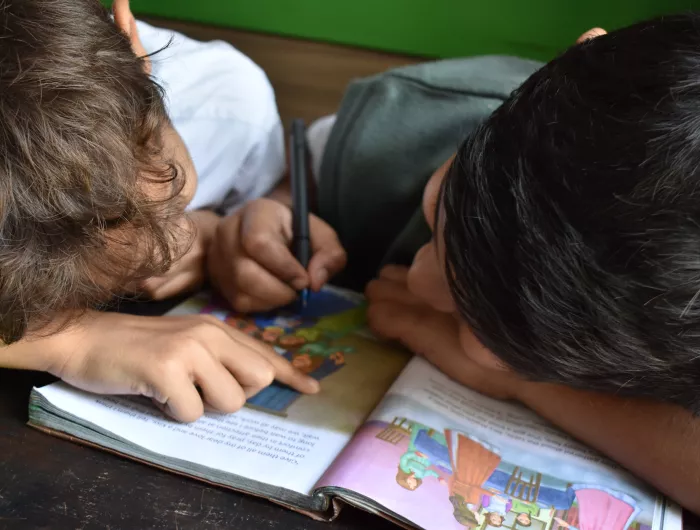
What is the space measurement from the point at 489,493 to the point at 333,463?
119 mm

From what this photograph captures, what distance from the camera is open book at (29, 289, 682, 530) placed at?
47cm

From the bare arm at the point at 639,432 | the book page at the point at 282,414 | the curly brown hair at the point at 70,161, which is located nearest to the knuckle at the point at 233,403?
the book page at the point at 282,414

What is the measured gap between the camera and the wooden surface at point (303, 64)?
0.96 m

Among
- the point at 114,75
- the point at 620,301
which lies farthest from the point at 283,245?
the point at 620,301

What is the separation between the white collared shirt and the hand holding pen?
101 mm

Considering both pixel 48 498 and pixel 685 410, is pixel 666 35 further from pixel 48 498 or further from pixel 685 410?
pixel 48 498

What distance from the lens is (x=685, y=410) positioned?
508 millimetres

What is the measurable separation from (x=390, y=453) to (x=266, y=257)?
0.86 ft

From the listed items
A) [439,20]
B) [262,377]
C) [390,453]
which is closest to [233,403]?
[262,377]

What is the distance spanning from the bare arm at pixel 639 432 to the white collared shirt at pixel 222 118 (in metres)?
0.46

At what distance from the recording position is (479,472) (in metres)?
0.51

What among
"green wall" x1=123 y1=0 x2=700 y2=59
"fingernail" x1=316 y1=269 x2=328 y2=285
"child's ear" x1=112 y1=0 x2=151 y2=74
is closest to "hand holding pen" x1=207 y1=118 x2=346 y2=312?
"fingernail" x1=316 y1=269 x2=328 y2=285

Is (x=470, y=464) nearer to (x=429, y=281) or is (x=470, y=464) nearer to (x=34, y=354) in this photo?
(x=429, y=281)

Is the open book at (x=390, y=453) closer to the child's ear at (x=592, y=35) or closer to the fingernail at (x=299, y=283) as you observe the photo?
the fingernail at (x=299, y=283)
